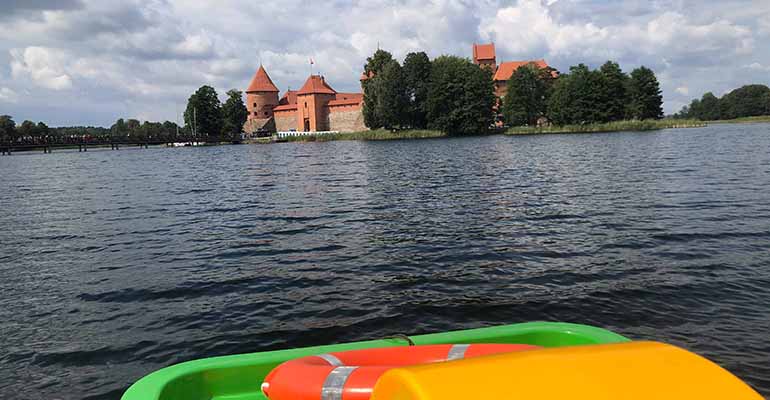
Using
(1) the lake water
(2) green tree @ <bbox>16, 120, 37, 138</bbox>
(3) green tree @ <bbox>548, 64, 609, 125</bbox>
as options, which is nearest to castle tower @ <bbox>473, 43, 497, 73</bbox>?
(3) green tree @ <bbox>548, 64, 609, 125</bbox>

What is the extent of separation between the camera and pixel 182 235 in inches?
467

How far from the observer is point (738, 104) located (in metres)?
123

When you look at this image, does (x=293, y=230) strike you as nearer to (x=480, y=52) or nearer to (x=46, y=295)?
(x=46, y=295)

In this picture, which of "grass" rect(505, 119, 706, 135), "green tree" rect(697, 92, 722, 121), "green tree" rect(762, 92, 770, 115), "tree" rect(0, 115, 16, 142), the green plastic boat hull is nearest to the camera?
the green plastic boat hull

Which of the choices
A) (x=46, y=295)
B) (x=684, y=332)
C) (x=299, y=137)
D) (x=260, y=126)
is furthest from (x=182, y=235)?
(x=260, y=126)

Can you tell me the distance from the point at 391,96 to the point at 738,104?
298ft

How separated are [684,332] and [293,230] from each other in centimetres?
808

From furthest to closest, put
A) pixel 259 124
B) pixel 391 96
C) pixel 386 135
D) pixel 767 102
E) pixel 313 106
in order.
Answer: pixel 767 102, pixel 259 124, pixel 313 106, pixel 386 135, pixel 391 96

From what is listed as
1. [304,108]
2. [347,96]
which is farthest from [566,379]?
[347,96]

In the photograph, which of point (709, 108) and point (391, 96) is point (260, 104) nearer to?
point (391, 96)

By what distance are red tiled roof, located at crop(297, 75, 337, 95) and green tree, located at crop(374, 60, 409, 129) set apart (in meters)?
26.5

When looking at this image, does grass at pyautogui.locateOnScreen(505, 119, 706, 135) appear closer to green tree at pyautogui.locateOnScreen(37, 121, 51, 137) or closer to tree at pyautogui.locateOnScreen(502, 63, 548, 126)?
tree at pyautogui.locateOnScreen(502, 63, 548, 126)

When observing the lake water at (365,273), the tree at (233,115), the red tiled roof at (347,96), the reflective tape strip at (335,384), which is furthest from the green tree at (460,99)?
the reflective tape strip at (335,384)

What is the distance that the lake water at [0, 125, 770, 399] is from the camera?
577 cm
